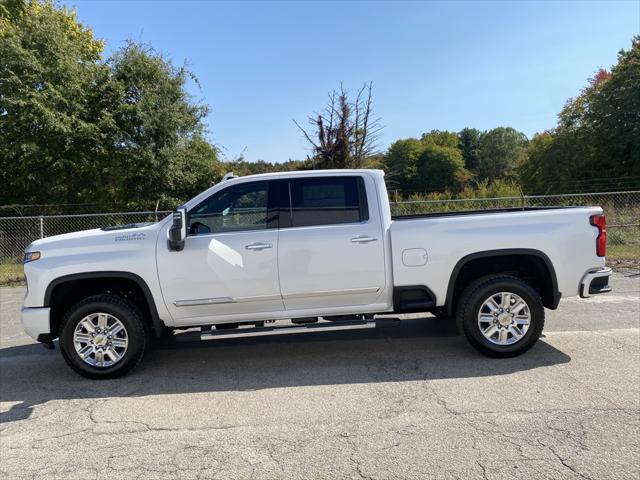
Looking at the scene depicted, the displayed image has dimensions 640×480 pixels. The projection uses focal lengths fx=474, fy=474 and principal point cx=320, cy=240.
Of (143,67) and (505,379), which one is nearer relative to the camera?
(505,379)

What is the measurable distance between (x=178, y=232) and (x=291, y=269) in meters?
1.16

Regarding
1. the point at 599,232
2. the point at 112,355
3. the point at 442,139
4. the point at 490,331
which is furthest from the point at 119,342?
the point at 442,139

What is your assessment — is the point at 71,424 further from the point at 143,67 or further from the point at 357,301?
the point at 143,67

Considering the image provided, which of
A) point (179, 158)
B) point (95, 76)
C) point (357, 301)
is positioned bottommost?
point (357, 301)

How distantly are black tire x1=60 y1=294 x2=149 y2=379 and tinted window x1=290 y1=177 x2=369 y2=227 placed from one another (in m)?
1.89

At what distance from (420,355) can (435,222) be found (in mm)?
1481

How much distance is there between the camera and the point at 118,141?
18.1 metres

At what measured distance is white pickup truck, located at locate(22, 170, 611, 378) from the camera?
4.72 metres

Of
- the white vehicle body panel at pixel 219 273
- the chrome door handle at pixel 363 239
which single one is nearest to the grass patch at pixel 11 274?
the white vehicle body panel at pixel 219 273

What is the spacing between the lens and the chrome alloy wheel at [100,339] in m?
4.76

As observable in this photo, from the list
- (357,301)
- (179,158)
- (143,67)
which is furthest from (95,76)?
(357,301)

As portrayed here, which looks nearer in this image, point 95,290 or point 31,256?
point 31,256

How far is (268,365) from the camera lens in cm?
506

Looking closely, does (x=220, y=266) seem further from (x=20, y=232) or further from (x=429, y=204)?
(x=20, y=232)
